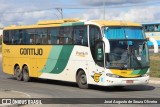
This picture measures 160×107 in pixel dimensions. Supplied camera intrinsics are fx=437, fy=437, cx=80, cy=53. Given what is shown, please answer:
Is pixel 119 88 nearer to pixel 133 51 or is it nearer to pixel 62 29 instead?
pixel 133 51

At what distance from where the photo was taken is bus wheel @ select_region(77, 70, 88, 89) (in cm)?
1939

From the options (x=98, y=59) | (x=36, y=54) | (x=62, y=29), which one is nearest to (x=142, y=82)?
(x=98, y=59)

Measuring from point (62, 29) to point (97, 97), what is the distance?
6.29 metres

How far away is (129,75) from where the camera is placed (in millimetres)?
17953

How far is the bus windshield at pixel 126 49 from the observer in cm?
1791

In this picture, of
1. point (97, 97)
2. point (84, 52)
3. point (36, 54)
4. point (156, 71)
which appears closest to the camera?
point (97, 97)

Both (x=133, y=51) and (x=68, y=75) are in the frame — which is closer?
(x=133, y=51)

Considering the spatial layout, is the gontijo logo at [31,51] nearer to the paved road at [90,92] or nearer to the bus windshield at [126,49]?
the paved road at [90,92]

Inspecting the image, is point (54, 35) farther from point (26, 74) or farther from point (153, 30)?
point (153, 30)

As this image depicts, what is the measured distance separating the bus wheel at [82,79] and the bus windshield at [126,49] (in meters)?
1.90

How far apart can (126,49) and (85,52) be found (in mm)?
2063

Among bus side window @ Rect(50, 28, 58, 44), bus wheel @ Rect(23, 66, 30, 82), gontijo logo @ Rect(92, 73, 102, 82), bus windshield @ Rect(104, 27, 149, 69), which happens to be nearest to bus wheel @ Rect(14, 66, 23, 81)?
bus wheel @ Rect(23, 66, 30, 82)

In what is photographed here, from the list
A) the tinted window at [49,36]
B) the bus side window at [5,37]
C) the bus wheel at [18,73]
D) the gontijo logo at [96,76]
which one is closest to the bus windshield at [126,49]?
the gontijo logo at [96,76]

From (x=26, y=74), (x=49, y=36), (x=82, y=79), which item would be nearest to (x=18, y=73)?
(x=26, y=74)
